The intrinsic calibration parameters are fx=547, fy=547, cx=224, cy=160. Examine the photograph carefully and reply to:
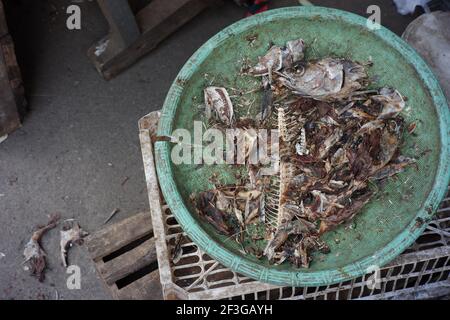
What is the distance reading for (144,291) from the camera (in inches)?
99.7

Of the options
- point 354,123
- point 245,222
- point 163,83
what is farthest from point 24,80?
point 354,123

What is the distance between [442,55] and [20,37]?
2473 millimetres

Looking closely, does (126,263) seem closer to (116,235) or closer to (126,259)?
(126,259)

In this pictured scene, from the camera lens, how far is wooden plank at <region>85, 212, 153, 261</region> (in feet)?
8.56

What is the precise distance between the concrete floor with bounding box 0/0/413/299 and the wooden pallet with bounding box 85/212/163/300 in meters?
0.43

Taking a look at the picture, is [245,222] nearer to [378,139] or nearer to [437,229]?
[378,139]

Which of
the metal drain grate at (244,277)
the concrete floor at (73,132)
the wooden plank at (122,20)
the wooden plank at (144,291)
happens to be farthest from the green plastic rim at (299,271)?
the concrete floor at (73,132)

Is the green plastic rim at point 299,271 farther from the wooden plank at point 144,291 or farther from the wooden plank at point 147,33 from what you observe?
the wooden plank at point 147,33

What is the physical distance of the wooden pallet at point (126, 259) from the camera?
2.54 m

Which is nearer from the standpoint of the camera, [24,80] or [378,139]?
[378,139]

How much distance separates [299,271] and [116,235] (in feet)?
3.19
